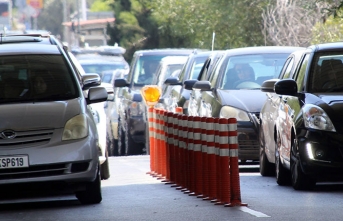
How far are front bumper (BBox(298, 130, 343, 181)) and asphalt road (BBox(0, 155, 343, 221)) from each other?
9.3 inches

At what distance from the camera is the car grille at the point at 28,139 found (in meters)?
12.1

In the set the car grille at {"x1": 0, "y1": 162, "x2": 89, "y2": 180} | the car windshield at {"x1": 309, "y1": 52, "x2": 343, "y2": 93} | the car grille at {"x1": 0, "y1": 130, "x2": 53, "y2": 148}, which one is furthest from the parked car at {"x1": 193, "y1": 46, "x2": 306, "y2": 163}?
the car grille at {"x1": 0, "y1": 130, "x2": 53, "y2": 148}

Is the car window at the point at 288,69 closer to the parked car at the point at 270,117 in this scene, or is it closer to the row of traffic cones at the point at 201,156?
the parked car at the point at 270,117

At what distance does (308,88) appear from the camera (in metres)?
14.2

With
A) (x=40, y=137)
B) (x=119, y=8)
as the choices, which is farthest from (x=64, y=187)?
(x=119, y=8)

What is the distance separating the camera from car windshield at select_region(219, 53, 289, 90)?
18438 mm

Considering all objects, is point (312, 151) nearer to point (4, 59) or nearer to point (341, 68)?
point (341, 68)

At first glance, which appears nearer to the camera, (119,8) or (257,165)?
(257,165)

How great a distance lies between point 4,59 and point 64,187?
6.41 feet

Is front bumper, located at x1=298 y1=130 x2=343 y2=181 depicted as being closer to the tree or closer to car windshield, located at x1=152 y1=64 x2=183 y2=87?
car windshield, located at x1=152 y1=64 x2=183 y2=87

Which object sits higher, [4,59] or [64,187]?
[4,59]

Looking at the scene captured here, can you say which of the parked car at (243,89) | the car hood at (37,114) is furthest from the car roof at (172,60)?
the car hood at (37,114)

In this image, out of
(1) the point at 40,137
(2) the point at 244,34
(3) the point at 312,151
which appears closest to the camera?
(1) the point at 40,137

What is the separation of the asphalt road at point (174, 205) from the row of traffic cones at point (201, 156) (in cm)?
17
